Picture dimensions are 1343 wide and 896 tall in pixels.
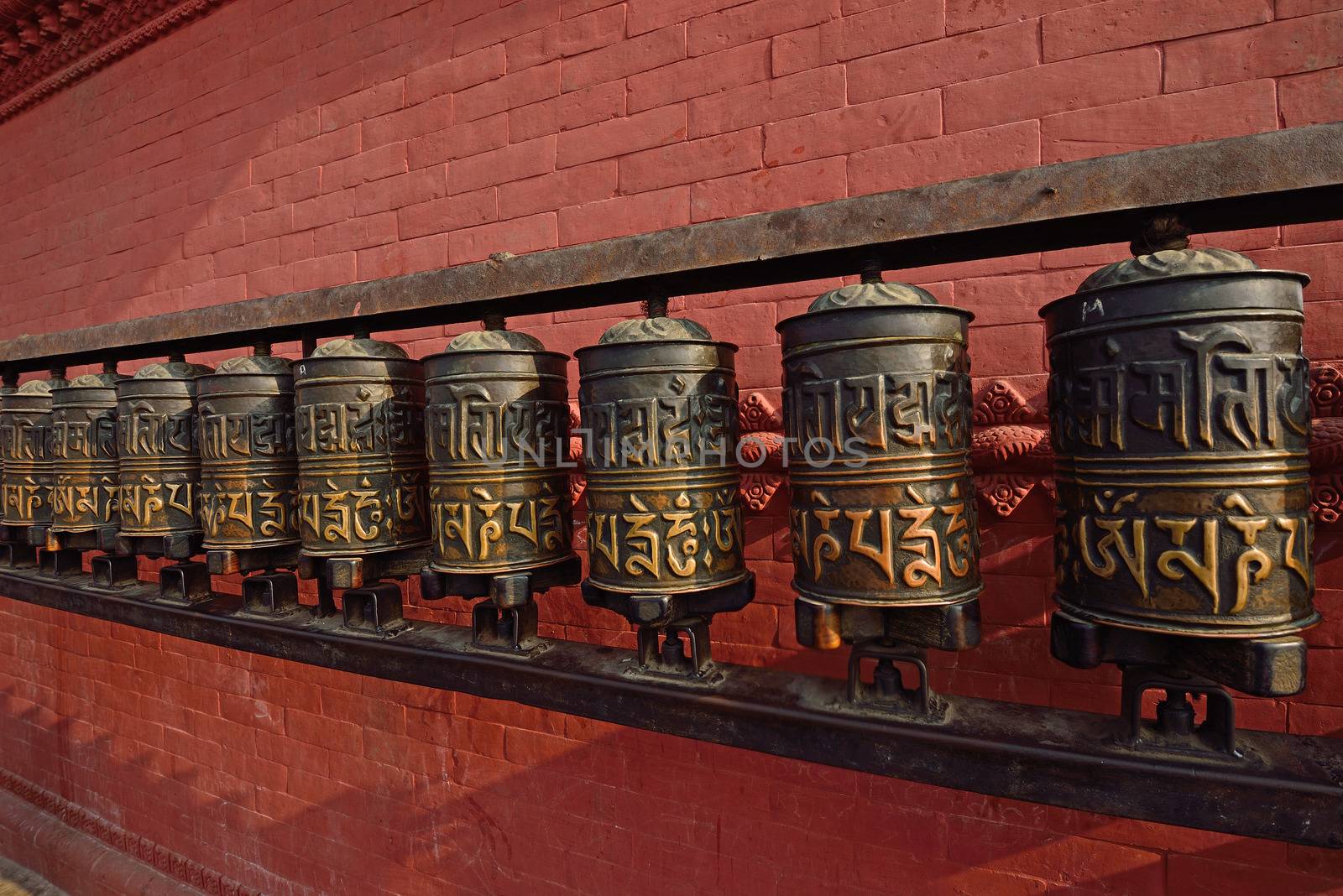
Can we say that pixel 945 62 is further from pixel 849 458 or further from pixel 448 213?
pixel 448 213

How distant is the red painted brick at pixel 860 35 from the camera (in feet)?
5.10

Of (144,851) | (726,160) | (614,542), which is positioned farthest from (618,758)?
(144,851)

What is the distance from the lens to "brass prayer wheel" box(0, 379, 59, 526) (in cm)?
191

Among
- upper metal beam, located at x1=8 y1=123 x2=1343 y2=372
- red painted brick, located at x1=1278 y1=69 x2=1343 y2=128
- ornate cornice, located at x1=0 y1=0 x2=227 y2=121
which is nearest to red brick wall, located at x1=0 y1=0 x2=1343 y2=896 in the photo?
red painted brick, located at x1=1278 y1=69 x2=1343 y2=128

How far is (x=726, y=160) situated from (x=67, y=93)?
3.71 metres

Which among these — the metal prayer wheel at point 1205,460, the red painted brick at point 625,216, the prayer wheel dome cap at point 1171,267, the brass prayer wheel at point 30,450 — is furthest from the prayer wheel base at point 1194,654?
the brass prayer wheel at point 30,450

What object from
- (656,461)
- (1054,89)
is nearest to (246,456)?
(656,461)

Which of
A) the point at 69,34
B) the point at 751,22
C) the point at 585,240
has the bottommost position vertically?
the point at 585,240

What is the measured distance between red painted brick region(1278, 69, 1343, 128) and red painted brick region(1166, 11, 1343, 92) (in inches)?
0.8

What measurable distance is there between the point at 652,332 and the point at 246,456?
3.46 ft

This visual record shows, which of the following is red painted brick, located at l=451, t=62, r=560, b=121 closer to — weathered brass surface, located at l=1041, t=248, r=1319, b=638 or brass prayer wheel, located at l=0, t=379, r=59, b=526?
brass prayer wheel, located at l=0, t=379, r=59, b=526

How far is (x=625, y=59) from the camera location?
1913 millimetres

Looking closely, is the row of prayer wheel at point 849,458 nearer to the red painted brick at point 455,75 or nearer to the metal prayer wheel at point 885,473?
the metal prayer wheel at point 885,473

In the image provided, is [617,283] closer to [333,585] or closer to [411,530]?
[411,530]
